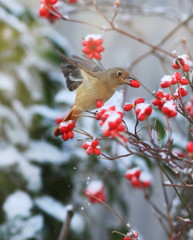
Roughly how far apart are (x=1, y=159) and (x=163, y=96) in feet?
2.64

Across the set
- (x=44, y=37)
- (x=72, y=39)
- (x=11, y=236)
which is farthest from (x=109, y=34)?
(x=11, y=236)

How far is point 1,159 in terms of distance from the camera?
1.32m

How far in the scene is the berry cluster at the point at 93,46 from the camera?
0.75 metres

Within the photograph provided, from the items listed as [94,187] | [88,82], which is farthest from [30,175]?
[88,82]

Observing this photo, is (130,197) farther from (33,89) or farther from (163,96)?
(163,96)

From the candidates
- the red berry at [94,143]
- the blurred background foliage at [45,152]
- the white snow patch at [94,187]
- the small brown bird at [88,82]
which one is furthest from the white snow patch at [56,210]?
the red berry at [94,143]

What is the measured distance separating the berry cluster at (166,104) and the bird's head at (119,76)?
137 millimetres

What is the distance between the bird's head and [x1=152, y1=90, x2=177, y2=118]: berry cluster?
0.45 ft

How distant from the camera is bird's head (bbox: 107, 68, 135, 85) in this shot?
2.49 ft

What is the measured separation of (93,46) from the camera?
2.46ft

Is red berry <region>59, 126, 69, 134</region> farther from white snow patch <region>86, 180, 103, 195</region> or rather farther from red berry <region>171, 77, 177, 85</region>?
white snow patch <region>86, 180, 103, 195</region>

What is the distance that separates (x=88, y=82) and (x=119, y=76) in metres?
0.06

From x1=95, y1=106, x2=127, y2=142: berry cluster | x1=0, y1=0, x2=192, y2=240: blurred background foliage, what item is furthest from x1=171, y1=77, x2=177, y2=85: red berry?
x1=0, y1=0, x2=192, y2=240: blurred background foliage

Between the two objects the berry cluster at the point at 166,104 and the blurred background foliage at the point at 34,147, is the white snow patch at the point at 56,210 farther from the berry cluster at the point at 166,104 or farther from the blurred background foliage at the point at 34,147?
the berry cluster at the point at 166,104
